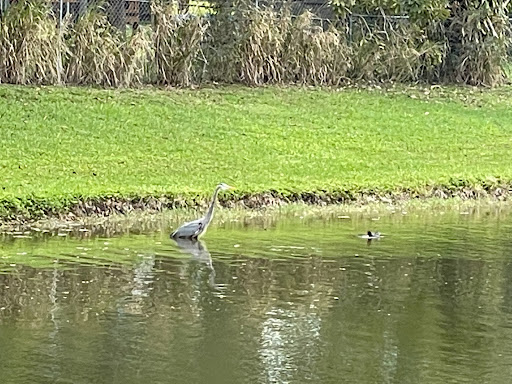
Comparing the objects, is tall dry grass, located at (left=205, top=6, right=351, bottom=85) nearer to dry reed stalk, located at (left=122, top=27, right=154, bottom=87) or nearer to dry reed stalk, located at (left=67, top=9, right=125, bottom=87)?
dry reed stalk, located at (left=122, top=27, right=154, bottom=87)

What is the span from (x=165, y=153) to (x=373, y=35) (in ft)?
28.8

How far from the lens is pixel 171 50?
2336 cm

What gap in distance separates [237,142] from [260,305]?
874 centimetres

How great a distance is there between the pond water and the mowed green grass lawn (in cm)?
171

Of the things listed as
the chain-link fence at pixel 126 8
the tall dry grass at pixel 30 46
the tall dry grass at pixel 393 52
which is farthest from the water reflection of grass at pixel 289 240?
the tall dry grass at pixel 393 52

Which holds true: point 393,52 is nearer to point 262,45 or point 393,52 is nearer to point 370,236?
point 262,45

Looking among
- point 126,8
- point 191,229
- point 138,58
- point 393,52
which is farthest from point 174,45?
point 191,229

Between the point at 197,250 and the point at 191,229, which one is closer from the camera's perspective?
the point at 197,250

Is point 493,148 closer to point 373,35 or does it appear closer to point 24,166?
point 373,35

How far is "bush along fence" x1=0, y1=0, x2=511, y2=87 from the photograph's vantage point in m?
21.8

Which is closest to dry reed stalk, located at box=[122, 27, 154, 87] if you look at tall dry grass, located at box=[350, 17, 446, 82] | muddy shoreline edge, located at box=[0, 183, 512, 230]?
tall dry grass, located at box=[350, 17, 446, 82]

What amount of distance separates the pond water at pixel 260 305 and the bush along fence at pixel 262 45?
7240 mm

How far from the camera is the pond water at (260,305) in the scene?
9.08 m

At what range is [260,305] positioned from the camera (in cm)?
1118
